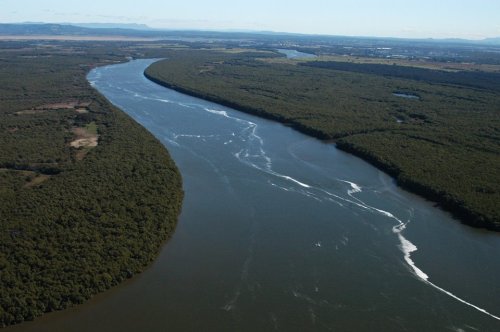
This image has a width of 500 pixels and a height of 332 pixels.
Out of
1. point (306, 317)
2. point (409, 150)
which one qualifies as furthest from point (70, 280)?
point (409, 150)

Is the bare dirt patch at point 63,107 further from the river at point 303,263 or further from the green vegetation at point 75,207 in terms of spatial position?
the river at point 303,263

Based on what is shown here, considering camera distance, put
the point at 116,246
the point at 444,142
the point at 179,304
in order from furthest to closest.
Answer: the point at 444,142
the point at 116,246
the point at 179,304

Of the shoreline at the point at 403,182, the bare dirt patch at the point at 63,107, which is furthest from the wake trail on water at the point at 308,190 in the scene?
the bare dirt patch at the point at 63,107

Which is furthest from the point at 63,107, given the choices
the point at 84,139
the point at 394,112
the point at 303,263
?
the point at 303,263

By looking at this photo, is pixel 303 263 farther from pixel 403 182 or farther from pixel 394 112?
pixel 394 112

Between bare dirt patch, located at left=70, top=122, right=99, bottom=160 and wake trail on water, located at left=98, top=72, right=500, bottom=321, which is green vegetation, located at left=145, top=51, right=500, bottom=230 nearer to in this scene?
wake trail on water, located at left=98, top=72, right=500, bottom=321

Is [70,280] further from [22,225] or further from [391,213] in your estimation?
[391,213]
